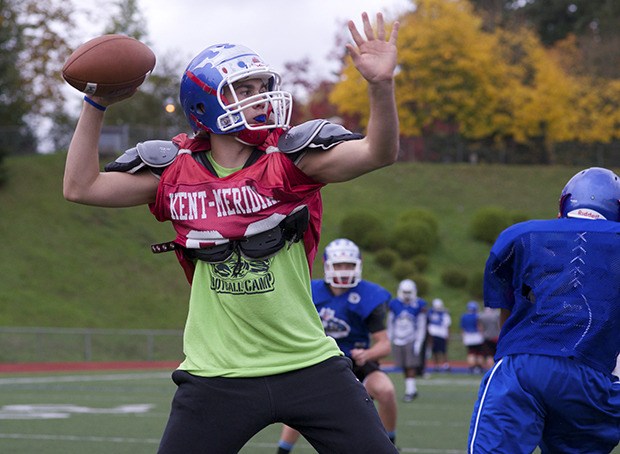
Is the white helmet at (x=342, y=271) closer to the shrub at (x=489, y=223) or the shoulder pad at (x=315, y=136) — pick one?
the shoulder pad at (x=315, y=136)

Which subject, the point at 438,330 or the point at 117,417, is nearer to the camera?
the point at 117,417

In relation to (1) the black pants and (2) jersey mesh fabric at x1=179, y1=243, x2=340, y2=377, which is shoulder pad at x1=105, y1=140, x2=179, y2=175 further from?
(1) the black pants

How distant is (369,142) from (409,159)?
150 feet

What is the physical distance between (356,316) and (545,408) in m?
4.20

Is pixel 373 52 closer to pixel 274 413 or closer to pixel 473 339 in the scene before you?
pixel 274 413

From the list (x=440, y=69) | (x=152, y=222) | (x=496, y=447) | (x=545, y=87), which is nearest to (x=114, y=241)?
(x=152, y=222)

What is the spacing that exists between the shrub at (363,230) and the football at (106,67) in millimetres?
31968

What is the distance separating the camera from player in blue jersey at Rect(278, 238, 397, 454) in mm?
8828

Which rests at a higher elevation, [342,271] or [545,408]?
[342,271]

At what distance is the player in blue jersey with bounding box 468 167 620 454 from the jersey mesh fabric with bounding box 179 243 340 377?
3.45 feet

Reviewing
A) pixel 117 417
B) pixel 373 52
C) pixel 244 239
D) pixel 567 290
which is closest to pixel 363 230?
pixel 117 417

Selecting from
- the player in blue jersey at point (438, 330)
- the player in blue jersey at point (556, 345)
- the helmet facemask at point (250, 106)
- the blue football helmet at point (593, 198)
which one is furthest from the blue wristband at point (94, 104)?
the player in blue jersey at point (438, 330)

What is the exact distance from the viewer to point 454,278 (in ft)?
112

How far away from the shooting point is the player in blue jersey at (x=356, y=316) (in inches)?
348
